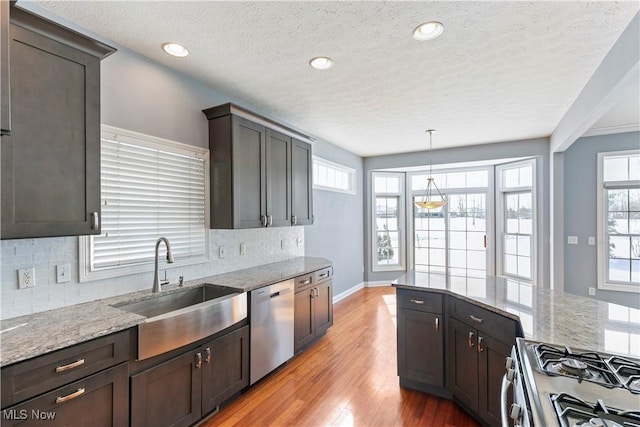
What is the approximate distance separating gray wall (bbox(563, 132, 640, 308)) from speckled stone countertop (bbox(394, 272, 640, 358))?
2927mm

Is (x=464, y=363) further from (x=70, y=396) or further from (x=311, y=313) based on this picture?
(x=70, y=396)

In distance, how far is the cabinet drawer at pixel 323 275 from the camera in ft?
11.5

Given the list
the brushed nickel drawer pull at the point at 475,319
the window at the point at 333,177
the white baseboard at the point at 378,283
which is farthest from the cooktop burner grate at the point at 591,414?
the white baseboard at the point at 378,283

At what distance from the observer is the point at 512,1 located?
5.86 ft

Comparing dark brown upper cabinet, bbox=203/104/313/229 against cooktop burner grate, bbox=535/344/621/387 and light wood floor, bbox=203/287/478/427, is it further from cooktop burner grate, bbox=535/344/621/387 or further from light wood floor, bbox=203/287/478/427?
cooktop burner grate, bbox=535/344/621/387

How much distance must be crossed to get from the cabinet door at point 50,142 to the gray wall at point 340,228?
2987 mm

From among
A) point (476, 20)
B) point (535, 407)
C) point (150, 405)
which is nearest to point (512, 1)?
point (476, 20)

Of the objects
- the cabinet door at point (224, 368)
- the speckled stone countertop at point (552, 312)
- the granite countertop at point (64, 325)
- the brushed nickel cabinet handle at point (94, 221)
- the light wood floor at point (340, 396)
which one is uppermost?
the brushed nickel cabinet handle at point (94, 221)

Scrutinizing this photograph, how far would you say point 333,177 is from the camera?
5.38m

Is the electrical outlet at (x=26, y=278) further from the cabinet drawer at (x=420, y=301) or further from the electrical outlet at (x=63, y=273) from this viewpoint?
the cabinet drawer at (x=420, y=301)

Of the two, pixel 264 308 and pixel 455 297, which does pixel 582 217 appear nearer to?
pixel 455 297

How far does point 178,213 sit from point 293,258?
178 cm

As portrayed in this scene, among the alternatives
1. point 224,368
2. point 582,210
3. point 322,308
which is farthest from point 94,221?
point 582,210

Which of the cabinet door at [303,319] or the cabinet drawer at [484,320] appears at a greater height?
the cabinet drawer at [484,320]
